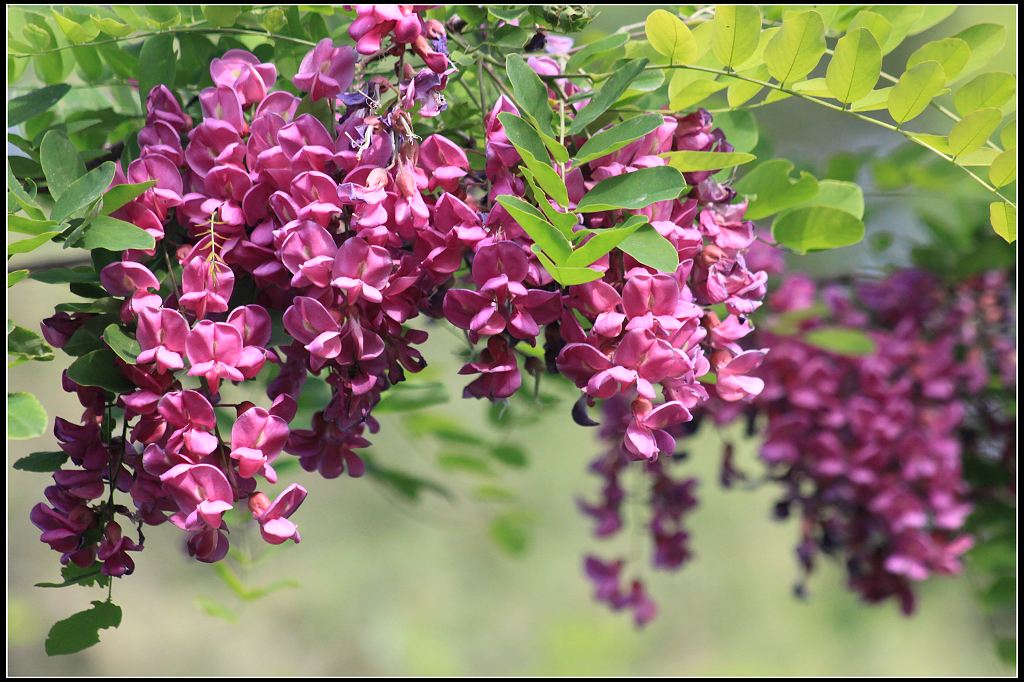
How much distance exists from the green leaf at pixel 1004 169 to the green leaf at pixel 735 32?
0.14 m

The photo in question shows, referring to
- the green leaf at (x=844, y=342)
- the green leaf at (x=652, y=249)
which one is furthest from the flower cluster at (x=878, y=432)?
the green leaf at (x=652, y=249)

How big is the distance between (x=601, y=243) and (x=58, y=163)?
10.6 inches

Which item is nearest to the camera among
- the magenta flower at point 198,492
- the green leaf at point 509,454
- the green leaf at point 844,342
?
the magenta flower at point 198,492

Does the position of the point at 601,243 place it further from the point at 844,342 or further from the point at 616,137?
the point at 844,342

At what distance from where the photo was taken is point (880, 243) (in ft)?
3.70

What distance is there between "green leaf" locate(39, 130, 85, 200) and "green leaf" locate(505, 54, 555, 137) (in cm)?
22

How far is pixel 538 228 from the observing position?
0.40 metres

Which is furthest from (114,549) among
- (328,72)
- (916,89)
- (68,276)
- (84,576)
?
(916,89)

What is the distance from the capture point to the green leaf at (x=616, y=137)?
16.6 inches

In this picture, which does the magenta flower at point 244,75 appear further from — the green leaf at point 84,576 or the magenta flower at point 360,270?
the green leaf at point 84,576

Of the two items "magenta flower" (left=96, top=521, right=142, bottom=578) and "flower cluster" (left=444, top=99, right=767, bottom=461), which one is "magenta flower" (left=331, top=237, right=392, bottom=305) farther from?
"magenta flower" (left=96, top=521, right=142, bottom=578)

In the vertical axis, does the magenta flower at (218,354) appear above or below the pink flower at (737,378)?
above

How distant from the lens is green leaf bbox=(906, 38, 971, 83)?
19.0 inches

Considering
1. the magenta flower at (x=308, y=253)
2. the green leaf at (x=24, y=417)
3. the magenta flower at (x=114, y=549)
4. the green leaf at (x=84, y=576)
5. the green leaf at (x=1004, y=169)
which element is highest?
the magenta flower at (x=308, y=253)
